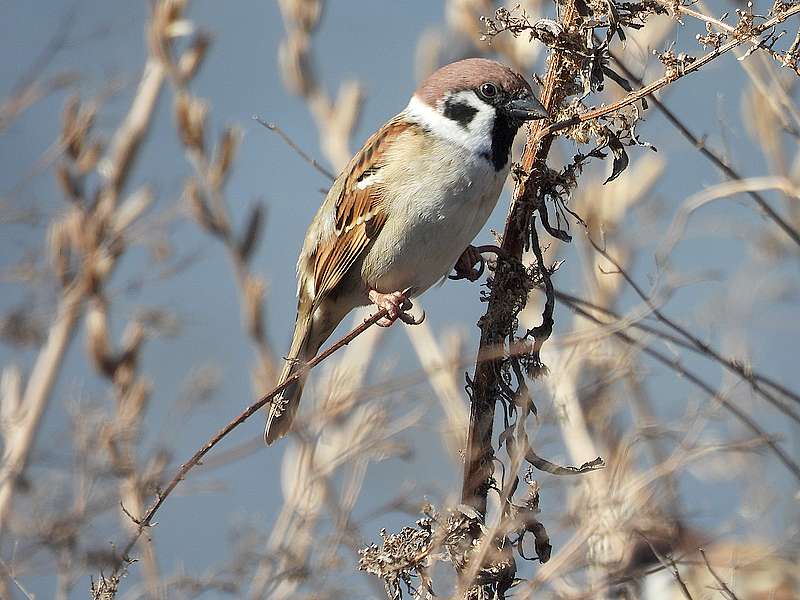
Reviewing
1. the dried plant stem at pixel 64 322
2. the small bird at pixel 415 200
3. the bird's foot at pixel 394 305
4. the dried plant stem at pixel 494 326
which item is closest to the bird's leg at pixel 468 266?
the small bird at pixel 415 200

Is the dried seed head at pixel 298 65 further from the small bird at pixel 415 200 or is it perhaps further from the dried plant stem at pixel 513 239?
the dried plant stem at pixel 513 239

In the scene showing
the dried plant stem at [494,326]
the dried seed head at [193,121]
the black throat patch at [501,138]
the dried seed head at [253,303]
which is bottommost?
the dried plant stem at [494,326]

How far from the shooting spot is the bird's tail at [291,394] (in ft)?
9.37

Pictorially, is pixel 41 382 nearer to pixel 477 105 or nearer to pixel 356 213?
pixel 356 213

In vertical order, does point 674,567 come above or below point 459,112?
below

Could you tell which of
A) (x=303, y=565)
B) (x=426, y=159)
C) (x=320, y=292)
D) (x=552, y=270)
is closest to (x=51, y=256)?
(x=320, y=292)

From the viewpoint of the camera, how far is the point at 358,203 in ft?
10.2

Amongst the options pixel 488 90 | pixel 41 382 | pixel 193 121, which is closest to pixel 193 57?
pixel 193 121

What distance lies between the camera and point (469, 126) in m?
2.86

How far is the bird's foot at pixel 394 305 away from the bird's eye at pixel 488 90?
1.98 feet

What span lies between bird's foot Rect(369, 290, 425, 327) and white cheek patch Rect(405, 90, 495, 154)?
465 millimetres

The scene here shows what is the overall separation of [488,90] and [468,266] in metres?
0.48

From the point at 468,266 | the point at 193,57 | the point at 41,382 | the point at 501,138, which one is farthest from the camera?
the point at 193,57

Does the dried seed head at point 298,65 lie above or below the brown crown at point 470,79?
above
